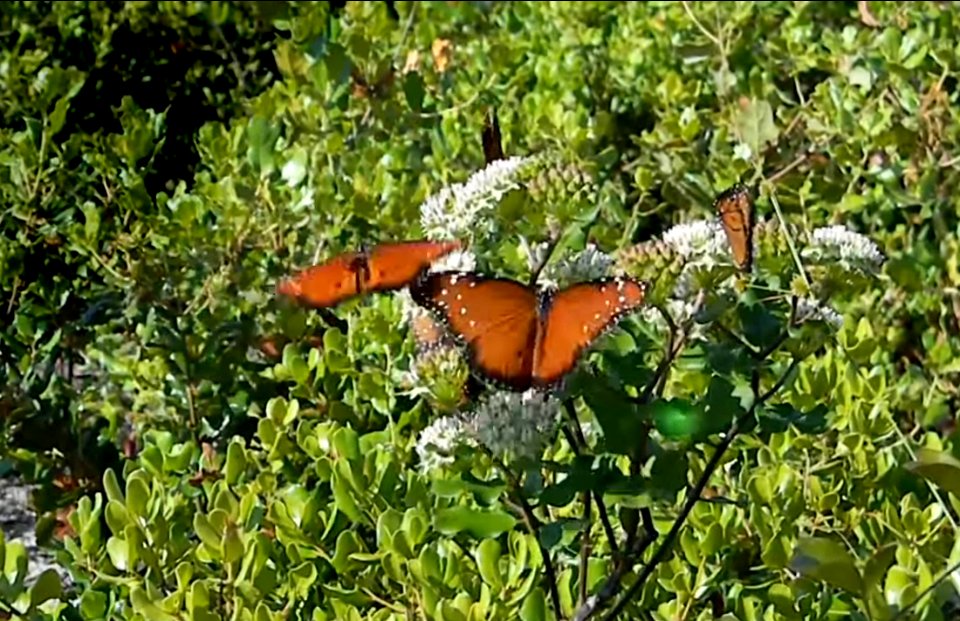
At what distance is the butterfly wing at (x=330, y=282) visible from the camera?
54.2 inches

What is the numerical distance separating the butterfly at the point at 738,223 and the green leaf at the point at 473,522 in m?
0.32

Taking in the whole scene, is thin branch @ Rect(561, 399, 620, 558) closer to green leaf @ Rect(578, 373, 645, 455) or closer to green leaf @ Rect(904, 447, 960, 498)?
green leaf @ Rect(578, 373, 645, 455)

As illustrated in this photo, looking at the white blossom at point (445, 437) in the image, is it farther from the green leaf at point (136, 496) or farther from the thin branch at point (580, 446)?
the green leaf at point (136, 496)

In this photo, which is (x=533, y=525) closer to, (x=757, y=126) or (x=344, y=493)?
(x=344, y=493)

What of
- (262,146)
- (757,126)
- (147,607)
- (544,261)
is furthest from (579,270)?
(757,126)

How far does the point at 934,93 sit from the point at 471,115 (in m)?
0.84

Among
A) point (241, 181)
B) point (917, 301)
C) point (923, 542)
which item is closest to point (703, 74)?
point (917, 301)

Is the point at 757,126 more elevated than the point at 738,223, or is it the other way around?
the point at 757,126

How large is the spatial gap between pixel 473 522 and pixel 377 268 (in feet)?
0.82

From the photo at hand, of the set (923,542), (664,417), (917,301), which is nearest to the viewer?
(664,417)

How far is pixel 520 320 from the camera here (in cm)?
120

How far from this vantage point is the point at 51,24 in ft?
10.5

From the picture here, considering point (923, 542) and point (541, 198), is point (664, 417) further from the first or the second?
point (923, 542)

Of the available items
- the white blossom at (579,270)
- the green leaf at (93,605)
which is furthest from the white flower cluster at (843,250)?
the green leaf at (93,605)
